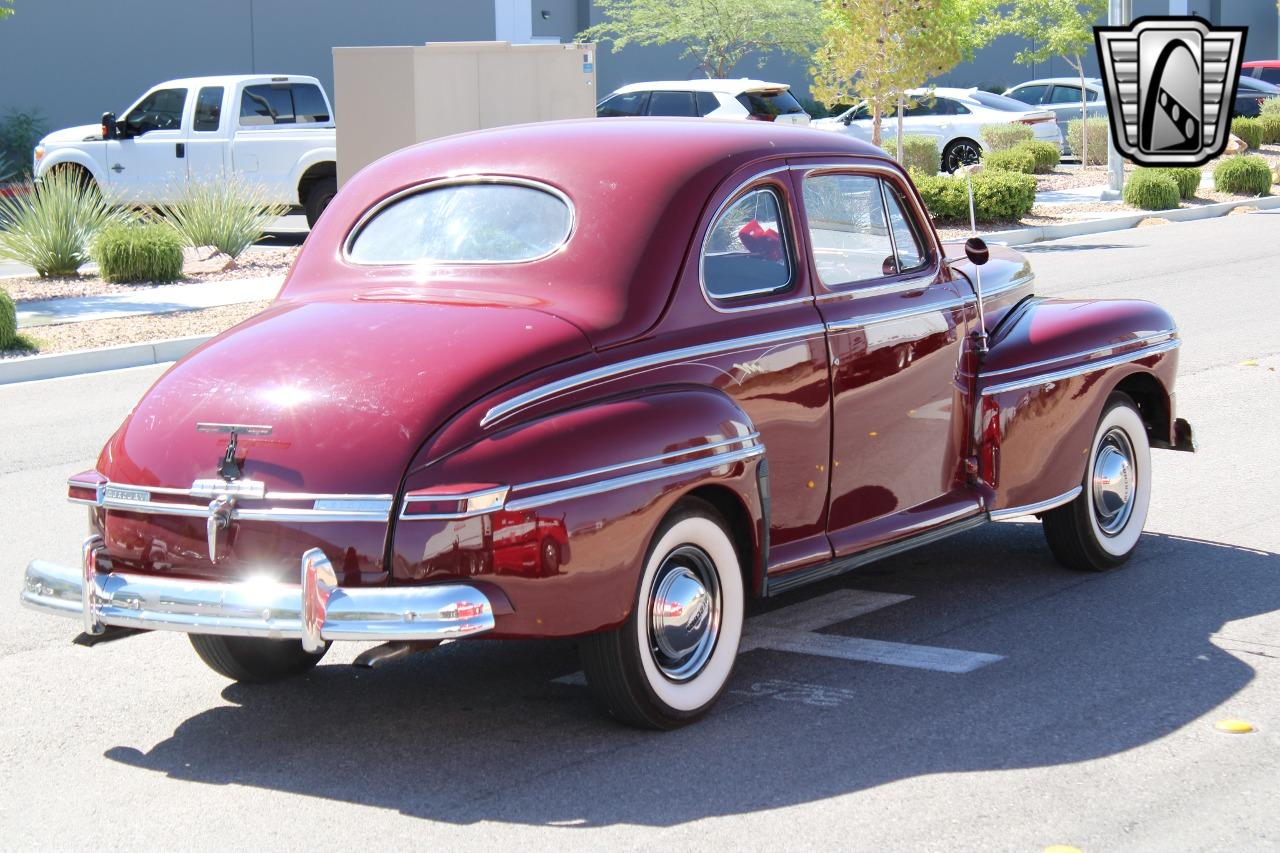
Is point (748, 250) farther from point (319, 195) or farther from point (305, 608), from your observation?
point (319, 195)

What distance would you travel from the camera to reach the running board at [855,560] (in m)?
5.37

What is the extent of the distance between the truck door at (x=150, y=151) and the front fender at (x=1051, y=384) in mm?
16239

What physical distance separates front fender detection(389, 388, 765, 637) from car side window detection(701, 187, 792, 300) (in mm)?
702

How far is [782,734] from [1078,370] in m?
2.28

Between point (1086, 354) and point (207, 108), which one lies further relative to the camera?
point (207, 108)

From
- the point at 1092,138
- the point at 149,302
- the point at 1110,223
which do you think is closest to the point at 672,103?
the point at 1110,223

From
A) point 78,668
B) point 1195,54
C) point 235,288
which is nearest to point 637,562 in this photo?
point 78,668

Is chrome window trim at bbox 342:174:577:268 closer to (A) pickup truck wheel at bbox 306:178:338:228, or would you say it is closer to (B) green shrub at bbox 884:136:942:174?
(A) pickup truck wheel at bbox 306:178:338:228

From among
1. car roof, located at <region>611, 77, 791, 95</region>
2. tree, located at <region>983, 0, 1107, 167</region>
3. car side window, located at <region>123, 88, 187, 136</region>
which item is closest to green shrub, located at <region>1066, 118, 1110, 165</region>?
tree, located at <region>983, 0, 1107, 167</region>

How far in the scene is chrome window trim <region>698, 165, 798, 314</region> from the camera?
5.30 m

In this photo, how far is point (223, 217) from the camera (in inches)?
739

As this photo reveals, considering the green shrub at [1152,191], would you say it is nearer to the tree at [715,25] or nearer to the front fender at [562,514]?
the tree at [715,25]

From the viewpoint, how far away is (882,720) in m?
5.04

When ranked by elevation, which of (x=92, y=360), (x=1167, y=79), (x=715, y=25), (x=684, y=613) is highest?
(x=715, y=25)
